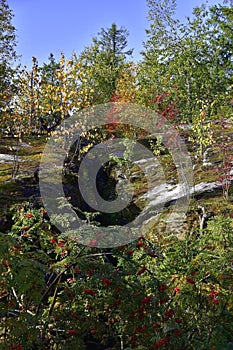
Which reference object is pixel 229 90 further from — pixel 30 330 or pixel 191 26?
pixel 30 330

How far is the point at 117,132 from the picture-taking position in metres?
15.3

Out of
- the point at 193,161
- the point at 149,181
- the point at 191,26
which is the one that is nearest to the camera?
the point at 191,26

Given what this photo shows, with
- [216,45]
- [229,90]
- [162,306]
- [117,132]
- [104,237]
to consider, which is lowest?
[162,306]

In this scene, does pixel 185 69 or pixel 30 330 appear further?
pixel 185 69

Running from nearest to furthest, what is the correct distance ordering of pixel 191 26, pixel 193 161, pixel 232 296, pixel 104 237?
pixel 232 296 < pixel 104 237 < pixel 191 26 < pixel 193 161

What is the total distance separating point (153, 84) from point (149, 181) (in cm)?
335

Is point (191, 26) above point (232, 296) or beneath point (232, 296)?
above

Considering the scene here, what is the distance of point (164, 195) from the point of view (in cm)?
1086

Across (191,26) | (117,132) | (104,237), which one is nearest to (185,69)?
(191,26)

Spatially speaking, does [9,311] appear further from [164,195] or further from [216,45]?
[216,45]

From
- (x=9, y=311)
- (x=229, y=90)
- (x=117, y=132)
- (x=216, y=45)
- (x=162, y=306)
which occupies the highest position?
(x=216, y=45)

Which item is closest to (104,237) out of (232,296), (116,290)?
(116,290)

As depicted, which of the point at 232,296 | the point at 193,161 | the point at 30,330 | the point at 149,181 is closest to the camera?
the point at 30,330

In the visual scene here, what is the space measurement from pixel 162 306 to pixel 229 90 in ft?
34.4
